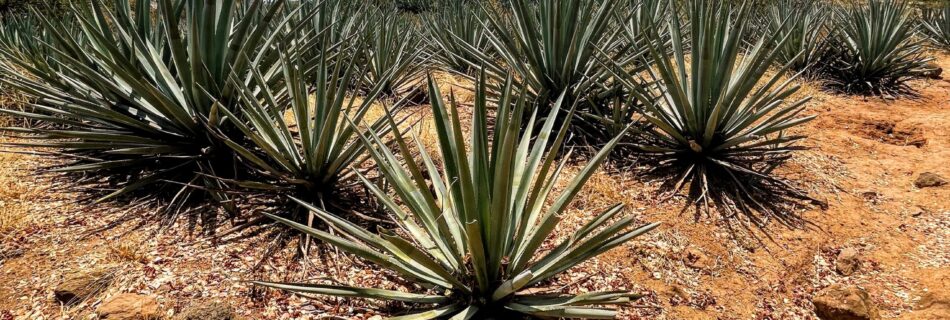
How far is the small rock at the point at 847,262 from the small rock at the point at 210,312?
3101 mm

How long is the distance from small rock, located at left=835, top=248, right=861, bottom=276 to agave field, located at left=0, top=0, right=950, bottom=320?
1 centimetres

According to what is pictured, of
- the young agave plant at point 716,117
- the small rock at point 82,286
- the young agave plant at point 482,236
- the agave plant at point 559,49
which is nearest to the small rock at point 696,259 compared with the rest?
the young agave plant at point 716,117

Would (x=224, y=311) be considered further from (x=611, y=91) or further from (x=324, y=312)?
(x=611, y=91)

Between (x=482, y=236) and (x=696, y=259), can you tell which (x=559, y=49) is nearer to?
(x=696, y=259)

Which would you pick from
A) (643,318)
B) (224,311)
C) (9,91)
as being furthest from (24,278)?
(9,91)

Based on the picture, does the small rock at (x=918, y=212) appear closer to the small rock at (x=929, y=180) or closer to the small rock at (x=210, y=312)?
the small rock at (x=929, y=180)

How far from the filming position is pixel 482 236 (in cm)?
204

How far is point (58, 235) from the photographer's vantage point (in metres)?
2.63

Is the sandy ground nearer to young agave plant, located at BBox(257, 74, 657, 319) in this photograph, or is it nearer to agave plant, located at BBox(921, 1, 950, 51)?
young agave plant, located at BBox(257, 74, 657, 319)

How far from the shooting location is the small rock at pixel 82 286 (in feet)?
7.22

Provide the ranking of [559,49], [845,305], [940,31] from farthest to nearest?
[940,31] → [559,49] → [845,305]

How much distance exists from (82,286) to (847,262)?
3.76 m

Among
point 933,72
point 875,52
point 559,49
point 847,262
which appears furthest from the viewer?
point 933,72

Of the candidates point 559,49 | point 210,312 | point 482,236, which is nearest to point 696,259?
point 482,236
